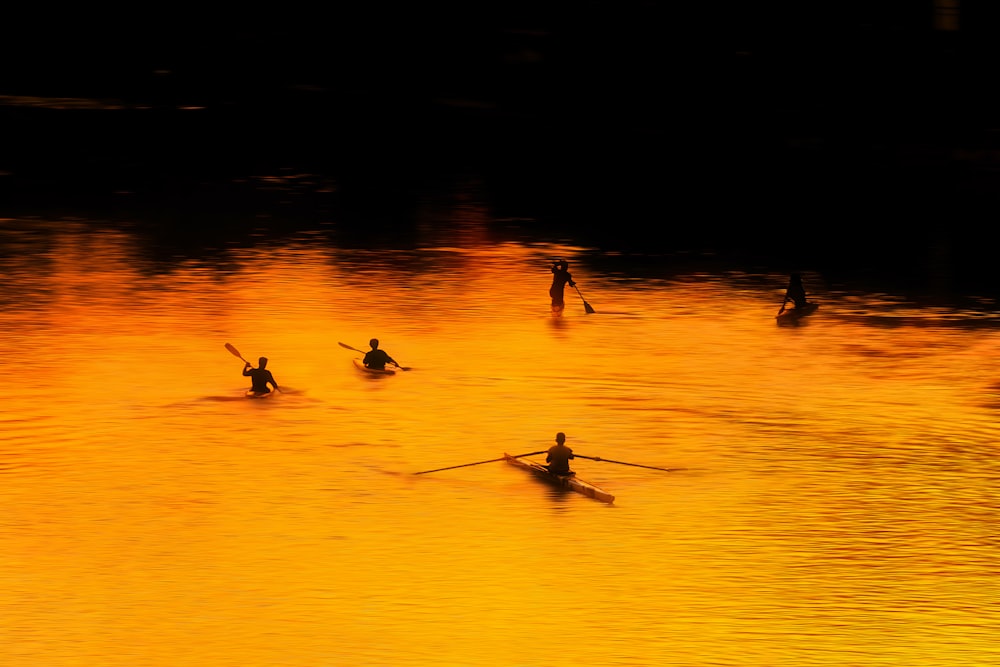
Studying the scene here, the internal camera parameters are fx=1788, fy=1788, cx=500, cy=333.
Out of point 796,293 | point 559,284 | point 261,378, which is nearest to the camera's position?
point 261,378

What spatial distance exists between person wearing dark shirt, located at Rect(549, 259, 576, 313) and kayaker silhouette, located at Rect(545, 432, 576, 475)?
10714mm

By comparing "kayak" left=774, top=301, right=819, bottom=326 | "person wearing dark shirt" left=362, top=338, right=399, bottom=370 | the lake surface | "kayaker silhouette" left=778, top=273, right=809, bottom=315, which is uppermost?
"kayaker silhouette" left=778, top=273, right=809, bottom=315

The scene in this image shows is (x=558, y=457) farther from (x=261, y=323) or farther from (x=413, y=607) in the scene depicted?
(x=261, y=323)

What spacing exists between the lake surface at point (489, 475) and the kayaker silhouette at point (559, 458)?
351 millimetres

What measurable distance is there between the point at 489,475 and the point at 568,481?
4.95 feet

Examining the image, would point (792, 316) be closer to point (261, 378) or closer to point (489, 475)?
point (261, 378)

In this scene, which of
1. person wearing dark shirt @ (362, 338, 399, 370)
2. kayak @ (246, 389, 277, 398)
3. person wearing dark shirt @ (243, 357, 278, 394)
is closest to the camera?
person wearing dark shirt @ (243, 357, 278, 394)

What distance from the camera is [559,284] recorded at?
38.3 m

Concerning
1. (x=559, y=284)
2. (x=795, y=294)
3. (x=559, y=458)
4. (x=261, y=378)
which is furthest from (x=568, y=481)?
(x=795, y=294)

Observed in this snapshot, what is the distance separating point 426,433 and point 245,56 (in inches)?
2102

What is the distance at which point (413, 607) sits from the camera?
22438 mm

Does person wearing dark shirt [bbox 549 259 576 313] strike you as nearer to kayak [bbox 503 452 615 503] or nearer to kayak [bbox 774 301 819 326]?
kayak [bbox 774 301 819 326]

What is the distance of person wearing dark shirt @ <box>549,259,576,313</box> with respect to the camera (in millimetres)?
37531

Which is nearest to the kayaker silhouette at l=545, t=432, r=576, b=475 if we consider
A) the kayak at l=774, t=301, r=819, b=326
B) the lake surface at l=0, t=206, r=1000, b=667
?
the lake surface at l=0, t=206, r=1000, b=667
